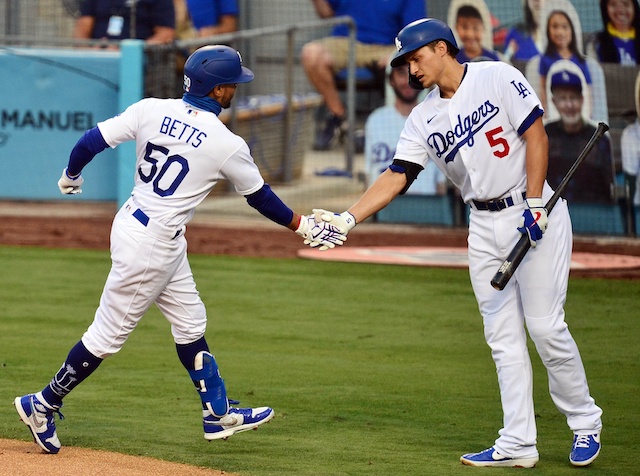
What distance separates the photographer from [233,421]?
550 cm

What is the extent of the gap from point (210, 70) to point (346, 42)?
1013cm

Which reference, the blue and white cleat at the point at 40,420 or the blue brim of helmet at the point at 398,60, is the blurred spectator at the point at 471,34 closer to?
the blue brim of helmet at the point at 398,60

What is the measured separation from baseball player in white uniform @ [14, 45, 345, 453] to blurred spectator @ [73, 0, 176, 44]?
9.82 metres


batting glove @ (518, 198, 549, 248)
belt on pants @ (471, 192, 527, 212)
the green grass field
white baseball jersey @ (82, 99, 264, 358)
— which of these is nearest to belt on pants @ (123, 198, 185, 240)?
white baseball jersey @ (82, 99, 264, 358)

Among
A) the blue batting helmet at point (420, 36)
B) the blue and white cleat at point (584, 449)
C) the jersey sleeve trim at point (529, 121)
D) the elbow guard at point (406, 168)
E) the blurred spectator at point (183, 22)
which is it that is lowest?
the blue and white cleat at point (584, 449)

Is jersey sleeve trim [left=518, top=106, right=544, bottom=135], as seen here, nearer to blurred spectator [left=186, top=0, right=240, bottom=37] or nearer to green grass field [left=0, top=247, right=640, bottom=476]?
green grass field [left=0, top=247, right=640, bottom=476]

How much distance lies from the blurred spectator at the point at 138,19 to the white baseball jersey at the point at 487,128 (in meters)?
10.1

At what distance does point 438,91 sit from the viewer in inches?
214

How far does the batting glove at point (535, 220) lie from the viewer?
5.05 meters

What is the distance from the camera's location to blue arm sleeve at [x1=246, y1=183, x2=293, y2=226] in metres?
5.39

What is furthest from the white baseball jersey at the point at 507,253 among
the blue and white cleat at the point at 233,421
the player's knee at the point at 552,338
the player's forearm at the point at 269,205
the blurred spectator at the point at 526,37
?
the blurred spectator at the point at 526,37

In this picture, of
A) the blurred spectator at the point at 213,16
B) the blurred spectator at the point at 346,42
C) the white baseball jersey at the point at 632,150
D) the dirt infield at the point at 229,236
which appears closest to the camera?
the dirt infield at the point at 229,236

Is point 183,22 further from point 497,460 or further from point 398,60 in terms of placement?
point 497,460

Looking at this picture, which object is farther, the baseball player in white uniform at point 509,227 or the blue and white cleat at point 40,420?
the blue and white cleat at point 40,420
